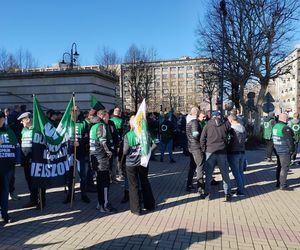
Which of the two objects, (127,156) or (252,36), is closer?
(127,156)

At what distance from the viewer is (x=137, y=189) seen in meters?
6.78

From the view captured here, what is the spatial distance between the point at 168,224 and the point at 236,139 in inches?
115

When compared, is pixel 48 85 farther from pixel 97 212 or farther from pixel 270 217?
pixel 270 217

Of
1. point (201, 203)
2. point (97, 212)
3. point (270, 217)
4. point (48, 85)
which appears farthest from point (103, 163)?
point (48, 85)

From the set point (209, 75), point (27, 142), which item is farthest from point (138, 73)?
point (27, 142)

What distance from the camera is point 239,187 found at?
8367mm

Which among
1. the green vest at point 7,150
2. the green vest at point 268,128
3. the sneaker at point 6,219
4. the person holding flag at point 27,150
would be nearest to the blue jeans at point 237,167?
the person holding flag at point 27,150

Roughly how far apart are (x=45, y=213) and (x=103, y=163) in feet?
4.87

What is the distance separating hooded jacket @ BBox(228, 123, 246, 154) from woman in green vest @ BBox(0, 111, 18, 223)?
4.62m

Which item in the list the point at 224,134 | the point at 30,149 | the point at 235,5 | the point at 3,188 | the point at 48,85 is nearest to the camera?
the point at 3,188

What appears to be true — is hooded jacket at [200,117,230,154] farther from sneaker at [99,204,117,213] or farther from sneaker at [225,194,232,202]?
sneaker at [99,204,117,213]

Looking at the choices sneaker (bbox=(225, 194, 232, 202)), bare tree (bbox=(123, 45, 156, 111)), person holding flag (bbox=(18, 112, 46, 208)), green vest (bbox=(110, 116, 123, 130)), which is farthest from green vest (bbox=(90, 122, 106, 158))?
bare tree (bbox=(123, 45, 156, 111))

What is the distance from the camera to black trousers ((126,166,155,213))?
6.76 metres

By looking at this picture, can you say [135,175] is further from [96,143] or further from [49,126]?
[49,126]
